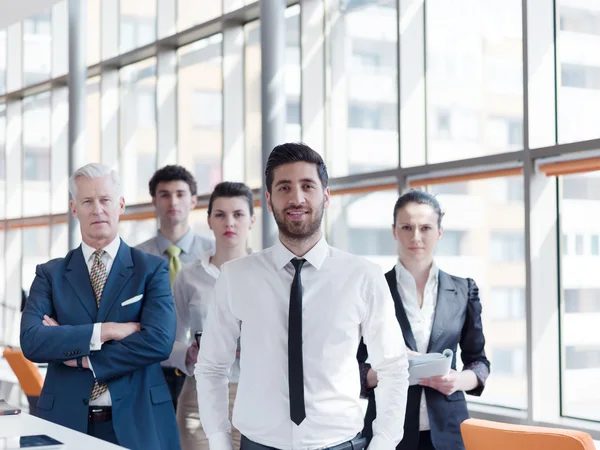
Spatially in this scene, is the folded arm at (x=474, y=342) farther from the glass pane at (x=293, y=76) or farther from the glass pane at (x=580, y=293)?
the glass pane at (x=293, y=76)

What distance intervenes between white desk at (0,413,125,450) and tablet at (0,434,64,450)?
0.10 feet

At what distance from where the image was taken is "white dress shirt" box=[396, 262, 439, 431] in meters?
3.25

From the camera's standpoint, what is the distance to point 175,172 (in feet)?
15.1

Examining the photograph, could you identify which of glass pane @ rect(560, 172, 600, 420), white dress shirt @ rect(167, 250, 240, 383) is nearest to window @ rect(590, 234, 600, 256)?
glass pane @ rect(560, 172, 600, 420)

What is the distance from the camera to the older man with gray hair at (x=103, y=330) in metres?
3.06

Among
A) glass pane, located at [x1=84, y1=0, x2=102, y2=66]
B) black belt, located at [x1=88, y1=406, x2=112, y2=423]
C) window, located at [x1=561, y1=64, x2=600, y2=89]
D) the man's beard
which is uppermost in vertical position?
glass pane, located at [x1=84, y1=0, x2=102, y2=66]

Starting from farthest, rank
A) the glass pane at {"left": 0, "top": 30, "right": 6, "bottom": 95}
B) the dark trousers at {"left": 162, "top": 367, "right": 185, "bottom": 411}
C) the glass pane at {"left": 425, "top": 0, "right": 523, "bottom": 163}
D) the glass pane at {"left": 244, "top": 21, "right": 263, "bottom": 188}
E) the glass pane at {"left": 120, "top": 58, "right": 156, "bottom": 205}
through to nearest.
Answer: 1. the glass pane at {"left": 0, "top": 30, "right": 6, "bottom": 95}
2. the glass pane at {"left": 120, "top": 58, "right": 156, "bottom": 205}
3. the glass pane at {"left": 244, "top": 21, "right": 263, "bottom": 188}
4. the glass pane at {"left": 425, "top": 0, "right": 523, "bottom": 163}
5. the dark trousers at {"left": 162, "top": 367, "right": 185, "bottom": 411}

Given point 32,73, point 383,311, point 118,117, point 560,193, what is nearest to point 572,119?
point 560,193

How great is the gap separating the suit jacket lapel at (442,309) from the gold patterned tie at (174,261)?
1653 millimetres

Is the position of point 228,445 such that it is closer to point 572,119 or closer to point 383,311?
point 383,311

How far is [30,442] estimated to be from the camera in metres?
2.26

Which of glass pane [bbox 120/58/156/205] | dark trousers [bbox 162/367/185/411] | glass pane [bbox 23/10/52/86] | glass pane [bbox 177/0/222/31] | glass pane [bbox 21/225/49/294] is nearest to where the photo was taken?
dark trousers [bbox 162/367/185/411]

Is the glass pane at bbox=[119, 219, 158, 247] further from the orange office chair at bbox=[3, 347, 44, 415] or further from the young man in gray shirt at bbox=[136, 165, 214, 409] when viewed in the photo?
the young man in gray shirt at bbox=[136, 165, 214, 409]

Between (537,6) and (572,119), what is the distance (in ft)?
2.39
